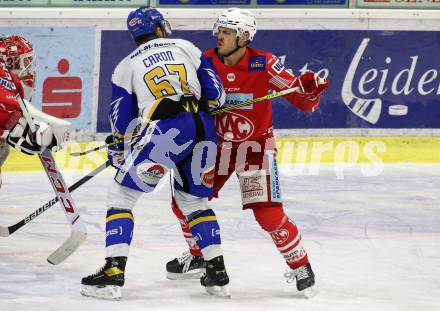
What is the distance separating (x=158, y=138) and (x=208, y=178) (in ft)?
1.10

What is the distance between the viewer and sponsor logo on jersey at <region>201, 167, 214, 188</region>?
19.6 ft

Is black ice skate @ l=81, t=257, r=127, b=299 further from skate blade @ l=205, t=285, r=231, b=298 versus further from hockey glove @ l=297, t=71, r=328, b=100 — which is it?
hockey glove @ l=297, t=71, r=328, b=100

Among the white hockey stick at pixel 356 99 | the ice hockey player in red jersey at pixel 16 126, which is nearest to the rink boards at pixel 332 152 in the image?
the white hockey stick at pixel 356 99

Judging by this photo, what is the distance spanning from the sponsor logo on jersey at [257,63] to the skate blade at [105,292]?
129cm

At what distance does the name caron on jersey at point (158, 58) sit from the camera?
5863 mm

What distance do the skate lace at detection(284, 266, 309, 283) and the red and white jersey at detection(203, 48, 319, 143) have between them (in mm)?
697

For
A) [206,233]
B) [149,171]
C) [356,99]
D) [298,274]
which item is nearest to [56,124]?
[149,171]

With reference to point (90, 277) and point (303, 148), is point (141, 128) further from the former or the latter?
point (303, 148)

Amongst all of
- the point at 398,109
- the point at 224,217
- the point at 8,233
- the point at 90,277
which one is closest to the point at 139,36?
the point at 90,277

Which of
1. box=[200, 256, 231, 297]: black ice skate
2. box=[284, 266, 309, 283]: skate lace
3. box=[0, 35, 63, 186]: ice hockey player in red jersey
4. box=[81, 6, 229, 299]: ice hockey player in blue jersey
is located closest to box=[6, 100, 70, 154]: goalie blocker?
box=[0, 35, 63, 186]: ice hockey player in red jersey

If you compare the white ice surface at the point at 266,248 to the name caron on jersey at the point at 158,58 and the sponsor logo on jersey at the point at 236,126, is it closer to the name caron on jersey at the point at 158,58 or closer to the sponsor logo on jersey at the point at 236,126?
the sponsor logo on jersey at the point at 236,126

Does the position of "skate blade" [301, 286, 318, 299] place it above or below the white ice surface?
above

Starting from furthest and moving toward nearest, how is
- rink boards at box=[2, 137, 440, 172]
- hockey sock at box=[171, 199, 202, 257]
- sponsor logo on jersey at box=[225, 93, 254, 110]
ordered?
rink boards at box=[2, 137, 440, 172], hockey sock at box=[171, 199, 202, 257], sponsor logo on jersey at box=[225, 93, 254, 110]

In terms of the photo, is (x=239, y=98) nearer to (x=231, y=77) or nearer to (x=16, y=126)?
(x=231, y=77)
